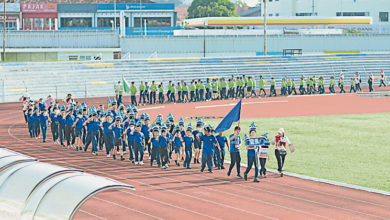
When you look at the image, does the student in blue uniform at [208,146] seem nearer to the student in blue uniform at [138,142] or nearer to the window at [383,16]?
the student in blue uniform at [138,142]

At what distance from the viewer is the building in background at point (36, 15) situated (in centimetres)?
7994

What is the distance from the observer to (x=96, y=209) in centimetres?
1428

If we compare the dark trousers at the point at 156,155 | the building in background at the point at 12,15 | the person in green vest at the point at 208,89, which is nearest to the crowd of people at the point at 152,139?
the dark trousers at the point at 156,155

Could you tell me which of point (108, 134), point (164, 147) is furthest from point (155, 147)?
point (108, 134)

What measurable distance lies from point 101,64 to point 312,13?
46619 millimetres

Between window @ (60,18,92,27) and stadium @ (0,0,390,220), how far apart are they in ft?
43.4

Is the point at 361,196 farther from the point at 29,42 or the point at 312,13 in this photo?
the point at 312,13

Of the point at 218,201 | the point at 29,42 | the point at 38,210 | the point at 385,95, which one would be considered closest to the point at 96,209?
the point at 218,201

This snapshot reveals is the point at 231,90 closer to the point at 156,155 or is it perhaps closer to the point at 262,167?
the point at 156,155

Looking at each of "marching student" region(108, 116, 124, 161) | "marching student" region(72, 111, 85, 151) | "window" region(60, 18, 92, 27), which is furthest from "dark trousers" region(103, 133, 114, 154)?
"window" region(60, 18, 92, 27)

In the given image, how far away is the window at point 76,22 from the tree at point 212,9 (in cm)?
2735

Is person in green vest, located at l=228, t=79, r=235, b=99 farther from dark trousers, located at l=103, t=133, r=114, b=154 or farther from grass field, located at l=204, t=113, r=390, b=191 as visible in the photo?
dark trousers, located at l=103, t=133, r=114, b=154

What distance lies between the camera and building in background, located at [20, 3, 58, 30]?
7994 cm

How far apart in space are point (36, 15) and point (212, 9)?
37.1 meters
